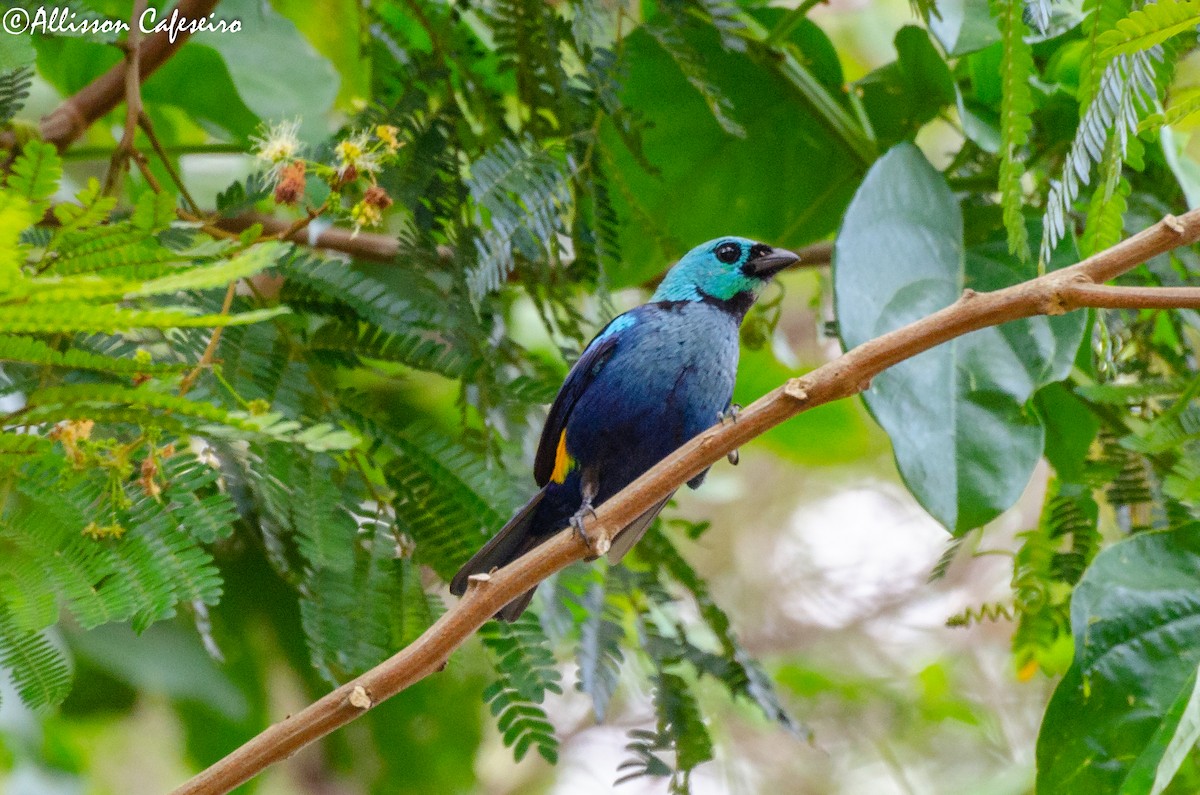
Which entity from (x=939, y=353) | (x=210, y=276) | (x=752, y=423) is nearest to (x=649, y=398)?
(x=939, y=353)

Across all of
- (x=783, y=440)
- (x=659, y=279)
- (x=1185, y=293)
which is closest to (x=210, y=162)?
(x=659, y=279)

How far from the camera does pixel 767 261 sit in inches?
107

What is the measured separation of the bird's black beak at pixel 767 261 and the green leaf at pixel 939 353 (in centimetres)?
33

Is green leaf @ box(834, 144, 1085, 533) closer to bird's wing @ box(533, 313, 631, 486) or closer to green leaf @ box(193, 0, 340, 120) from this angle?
bird's wing @ box(533, 313, 631, 486)

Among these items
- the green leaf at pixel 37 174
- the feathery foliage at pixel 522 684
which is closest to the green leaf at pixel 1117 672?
the feathery foliage at pixel 522 684

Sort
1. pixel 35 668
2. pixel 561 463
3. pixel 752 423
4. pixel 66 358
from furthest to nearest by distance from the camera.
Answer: pixel 561 463, pixel 35 668, pixel 752 423, pixel 66 358

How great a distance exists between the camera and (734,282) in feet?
8.99

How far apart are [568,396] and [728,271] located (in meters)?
0.51

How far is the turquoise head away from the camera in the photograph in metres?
2.73

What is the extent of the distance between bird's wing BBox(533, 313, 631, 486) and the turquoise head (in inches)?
10.0

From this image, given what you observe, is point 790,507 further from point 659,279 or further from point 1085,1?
point 1085,1

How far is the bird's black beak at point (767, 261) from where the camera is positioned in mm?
2713

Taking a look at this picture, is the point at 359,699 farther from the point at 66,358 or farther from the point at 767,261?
the point at 767,261

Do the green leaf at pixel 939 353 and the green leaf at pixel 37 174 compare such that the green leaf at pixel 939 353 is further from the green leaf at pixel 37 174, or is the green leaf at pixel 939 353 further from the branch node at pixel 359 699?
the green leaf at pixel 37 174
